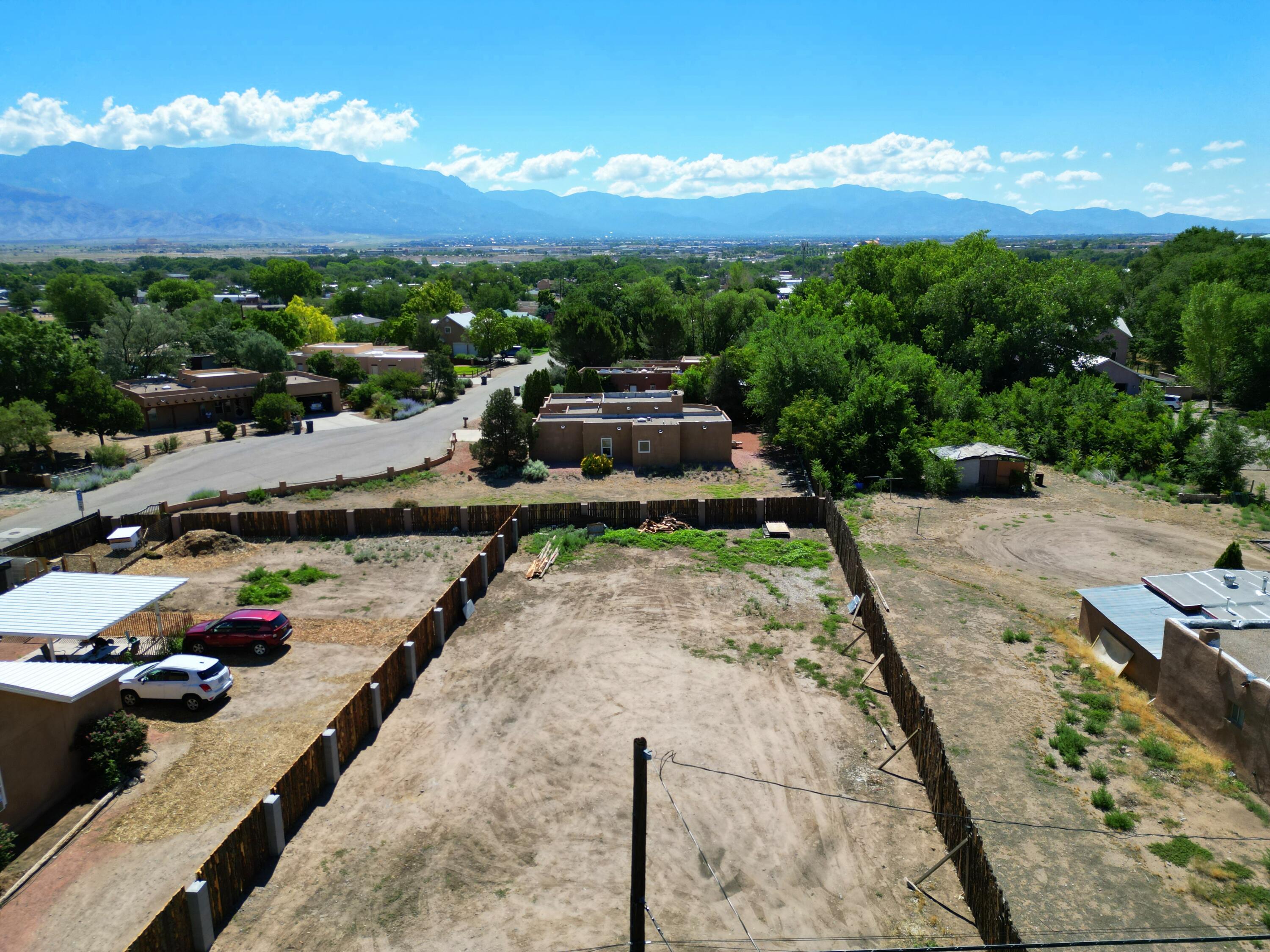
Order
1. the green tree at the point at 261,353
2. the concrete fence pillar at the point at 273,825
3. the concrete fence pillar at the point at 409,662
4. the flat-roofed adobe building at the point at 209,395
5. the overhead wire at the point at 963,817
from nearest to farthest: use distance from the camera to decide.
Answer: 1. the overhead wire at the point at 963,817
2. the concrete fence pillar at the point at 273,825
3. the concrete fence pillar at the point at 409,662
4. the flat-roofed adobe building at the point at 209,395
5. the green tree at the point at 261,353

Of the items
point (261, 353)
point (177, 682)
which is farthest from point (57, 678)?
point (261, 353)

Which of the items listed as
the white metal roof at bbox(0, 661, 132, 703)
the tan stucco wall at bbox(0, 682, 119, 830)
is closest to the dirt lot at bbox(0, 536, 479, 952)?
the tan stucco wall at bbox(0, 682, 119, 830)

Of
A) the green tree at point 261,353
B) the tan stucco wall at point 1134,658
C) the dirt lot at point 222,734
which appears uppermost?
the green tree at point 261,353

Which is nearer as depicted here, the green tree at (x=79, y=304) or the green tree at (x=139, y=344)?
the green tree at (x=139, y=344)

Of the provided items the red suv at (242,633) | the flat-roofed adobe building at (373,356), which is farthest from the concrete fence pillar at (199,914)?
the flat-roofed adobe building at (373,356)

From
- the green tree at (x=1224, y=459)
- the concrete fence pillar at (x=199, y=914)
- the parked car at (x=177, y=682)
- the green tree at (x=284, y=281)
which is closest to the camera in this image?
the concrete fence pillar at (x=199, y=914)

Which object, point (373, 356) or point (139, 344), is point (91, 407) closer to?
point (139, 344)

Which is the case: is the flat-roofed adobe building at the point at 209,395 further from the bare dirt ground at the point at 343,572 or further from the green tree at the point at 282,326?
the bare dirt ground at the point at 343,572

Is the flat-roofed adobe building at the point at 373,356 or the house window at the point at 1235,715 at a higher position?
the flat-roofed adobe building at the point at 373,356
